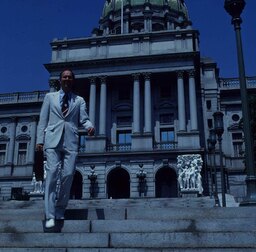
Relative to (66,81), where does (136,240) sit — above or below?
below

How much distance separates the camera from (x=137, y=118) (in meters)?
38.4

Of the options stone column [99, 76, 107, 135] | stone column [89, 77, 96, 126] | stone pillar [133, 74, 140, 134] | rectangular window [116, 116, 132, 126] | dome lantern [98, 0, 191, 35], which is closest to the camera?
stone pillar [133, 74, 140, 134]

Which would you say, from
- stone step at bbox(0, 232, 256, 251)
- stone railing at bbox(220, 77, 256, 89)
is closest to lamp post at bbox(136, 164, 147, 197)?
stone railing at bbox(220, 77, 256, 89)

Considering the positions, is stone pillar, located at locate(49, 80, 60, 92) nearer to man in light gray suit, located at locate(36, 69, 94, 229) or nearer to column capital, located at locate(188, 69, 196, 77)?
column capital, located at locate(188, 69, 196, 77)

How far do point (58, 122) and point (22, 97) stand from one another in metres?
45.1

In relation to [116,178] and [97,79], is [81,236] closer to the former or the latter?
[116,178]

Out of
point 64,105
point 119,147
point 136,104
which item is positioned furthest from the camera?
point 136,104

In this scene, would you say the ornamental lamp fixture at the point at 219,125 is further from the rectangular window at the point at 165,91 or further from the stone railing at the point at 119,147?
the rectangular window at the point at 165,91

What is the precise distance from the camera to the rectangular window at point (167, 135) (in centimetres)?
3988

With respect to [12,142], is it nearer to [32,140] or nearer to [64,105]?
[32,140]

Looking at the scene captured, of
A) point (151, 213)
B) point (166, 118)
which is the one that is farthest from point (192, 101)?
point (151, 213)

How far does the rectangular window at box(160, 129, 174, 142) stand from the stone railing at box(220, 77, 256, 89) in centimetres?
1154

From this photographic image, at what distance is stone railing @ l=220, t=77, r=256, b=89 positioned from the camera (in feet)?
153

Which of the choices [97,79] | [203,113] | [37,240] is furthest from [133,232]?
[203,113]
